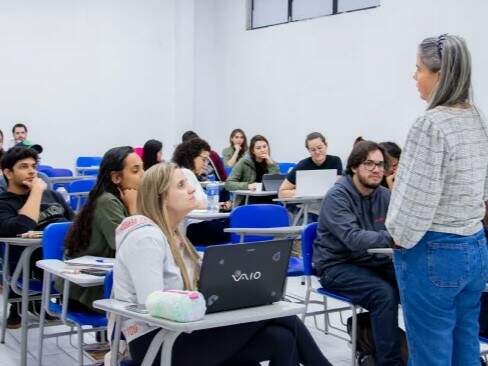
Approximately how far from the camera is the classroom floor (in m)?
3.92

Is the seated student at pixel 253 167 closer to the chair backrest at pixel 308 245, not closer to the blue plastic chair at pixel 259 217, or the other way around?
the blue plastic chair at pixel 259 217

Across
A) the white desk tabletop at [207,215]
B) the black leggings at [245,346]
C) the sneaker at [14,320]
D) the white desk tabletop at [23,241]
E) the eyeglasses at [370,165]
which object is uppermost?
the eyeglasses at [370,165]

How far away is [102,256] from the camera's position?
3.43 meters

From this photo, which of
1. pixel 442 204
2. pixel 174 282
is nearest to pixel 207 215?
pixel 174 282

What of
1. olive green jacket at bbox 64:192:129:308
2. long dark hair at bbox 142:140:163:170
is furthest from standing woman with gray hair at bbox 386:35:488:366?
long dark hair at bbox 142:140:163:170

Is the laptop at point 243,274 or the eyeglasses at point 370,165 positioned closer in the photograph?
the laptop at point 243,274

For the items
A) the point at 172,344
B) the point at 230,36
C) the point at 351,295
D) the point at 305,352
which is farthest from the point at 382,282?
the point at 230,36

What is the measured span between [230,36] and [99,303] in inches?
337

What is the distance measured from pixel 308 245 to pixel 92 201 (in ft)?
3.79

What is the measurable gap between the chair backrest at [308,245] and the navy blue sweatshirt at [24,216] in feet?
4.41

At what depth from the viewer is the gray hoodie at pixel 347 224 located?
3.54 m

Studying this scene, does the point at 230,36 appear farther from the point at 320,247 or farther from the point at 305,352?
the point at 305,352

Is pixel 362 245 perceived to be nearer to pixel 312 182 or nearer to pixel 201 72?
pixel 312 182

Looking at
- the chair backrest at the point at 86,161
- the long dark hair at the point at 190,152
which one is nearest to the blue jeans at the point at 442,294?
the long dark hair at the point at 190,152
